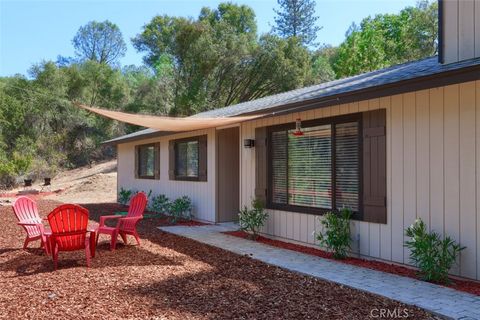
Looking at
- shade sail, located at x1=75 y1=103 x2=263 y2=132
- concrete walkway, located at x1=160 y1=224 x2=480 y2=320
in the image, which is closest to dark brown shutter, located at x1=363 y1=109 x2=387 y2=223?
concrete walkway, located at x1=160 y1=224 x2=480 y2=320

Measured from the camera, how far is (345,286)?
4.43 metres

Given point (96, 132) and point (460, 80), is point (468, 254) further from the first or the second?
point (96, 132)

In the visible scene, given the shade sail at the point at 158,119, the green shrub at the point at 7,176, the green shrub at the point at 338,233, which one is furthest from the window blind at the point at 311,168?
the green shrub at the point at 7,176

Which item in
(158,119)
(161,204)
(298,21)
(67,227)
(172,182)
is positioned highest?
(298,21)

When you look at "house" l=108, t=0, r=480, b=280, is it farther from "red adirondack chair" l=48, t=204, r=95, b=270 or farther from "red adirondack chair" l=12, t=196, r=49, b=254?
"red adirondack chair" l=12, t=196, r=49, b=254

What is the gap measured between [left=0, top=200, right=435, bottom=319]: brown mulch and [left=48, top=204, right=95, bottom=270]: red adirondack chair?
25 cm

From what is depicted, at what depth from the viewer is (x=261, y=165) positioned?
7.67 m

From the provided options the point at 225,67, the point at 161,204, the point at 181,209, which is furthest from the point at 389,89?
the point at 225,67

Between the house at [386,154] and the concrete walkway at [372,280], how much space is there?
534 mm

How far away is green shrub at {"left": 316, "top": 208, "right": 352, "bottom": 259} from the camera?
18.8ft

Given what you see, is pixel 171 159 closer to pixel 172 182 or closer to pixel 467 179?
pixel 172 182

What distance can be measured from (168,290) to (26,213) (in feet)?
10.9

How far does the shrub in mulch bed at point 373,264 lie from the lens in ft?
14.3

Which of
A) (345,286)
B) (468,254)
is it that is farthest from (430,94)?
(345,286)
